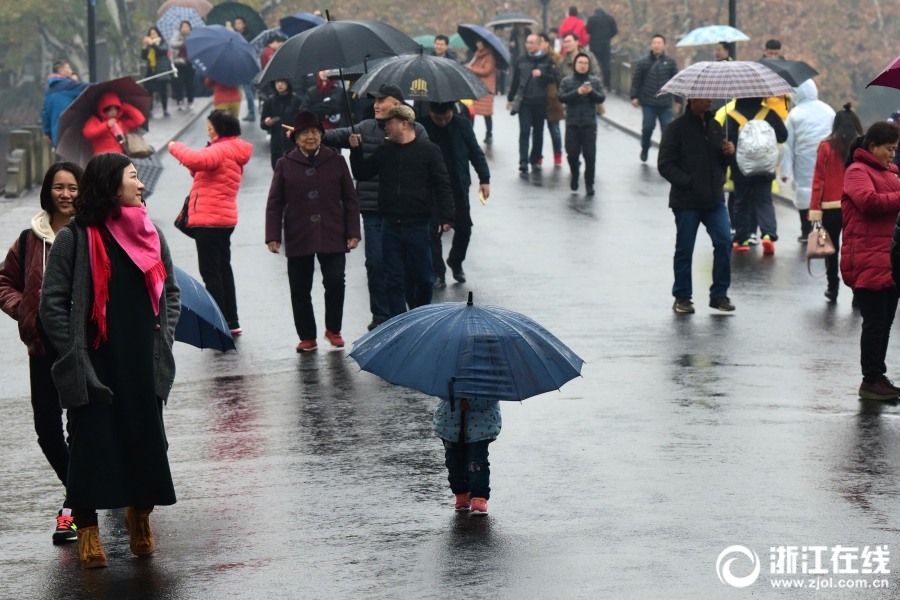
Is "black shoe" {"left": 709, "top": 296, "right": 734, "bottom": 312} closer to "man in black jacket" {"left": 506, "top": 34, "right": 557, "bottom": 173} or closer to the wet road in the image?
the wet road

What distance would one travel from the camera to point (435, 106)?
13.3 meters

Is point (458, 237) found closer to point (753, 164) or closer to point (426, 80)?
point (426, 80)

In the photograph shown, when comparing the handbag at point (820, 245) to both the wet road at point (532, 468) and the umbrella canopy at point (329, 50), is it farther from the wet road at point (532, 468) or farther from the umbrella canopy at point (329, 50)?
the umbrella canopy at point (329, 50)

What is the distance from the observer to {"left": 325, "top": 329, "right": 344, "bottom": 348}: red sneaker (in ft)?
38.3

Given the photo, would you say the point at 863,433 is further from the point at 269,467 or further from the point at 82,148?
the point at 82,148

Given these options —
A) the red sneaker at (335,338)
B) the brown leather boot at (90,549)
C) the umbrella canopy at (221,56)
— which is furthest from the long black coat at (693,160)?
the umbrella canopy at (221,56)

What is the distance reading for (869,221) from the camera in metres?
9.76

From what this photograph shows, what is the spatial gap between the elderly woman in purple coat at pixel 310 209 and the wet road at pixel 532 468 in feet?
2.40

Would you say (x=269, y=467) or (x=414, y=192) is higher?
(x=414, y=192)

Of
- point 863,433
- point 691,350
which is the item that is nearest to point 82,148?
point 691,350

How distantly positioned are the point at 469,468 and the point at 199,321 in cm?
200

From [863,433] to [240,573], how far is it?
4178 mm

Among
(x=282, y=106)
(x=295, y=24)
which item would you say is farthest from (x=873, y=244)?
(x=295, y=24)

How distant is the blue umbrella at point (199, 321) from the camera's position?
817 cm
